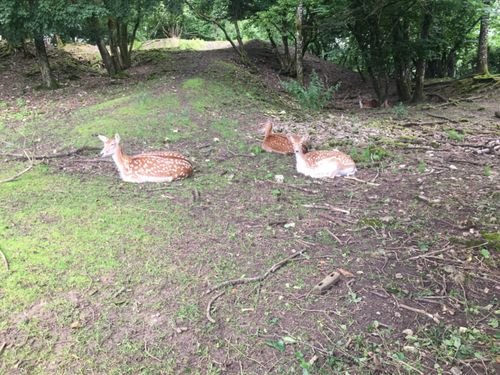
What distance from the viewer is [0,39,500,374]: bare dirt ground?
3.23 meters

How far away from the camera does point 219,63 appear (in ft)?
46.6

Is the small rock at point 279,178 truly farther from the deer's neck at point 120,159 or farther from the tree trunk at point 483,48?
the tree trunk at point 483,48

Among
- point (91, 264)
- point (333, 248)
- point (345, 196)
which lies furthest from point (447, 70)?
point (91, 264)

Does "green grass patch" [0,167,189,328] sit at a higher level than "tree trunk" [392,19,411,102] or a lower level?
lower

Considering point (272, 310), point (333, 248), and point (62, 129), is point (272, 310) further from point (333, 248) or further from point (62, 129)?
point (62, 129)

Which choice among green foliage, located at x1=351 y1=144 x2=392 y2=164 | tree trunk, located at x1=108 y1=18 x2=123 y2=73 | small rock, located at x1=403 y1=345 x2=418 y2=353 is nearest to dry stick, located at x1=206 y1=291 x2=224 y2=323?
small rock, located at x1=403 y1=345 x2=418 y2=353

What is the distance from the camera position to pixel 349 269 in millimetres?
4113

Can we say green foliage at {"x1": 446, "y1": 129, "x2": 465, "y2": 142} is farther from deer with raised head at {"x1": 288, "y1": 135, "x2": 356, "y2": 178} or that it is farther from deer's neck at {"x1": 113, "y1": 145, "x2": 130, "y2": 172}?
deer's neck at {"x1": 113, "y1": 145, "x2": 130, "y2": 172}

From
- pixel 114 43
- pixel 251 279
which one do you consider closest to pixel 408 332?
pixel 251 279

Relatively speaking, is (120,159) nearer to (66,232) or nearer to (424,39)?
(66,232)

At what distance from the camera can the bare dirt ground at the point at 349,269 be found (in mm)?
3227

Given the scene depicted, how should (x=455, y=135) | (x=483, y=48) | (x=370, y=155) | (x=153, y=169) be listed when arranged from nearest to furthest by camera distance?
(x=153, y=169) < (x=370, y=155) < (x=455, y=135) < (x=483, y=48)

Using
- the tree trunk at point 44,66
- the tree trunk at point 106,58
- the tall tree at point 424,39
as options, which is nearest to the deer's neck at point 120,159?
the tree trunk at point 44,66

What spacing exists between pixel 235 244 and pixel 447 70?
1795 centimetres
